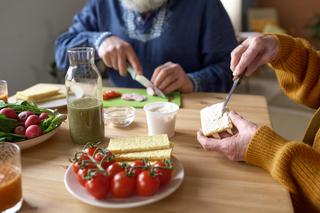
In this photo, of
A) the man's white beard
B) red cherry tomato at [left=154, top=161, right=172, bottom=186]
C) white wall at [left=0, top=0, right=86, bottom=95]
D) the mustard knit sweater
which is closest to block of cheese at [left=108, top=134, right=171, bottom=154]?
red cherry tomato at [left=154, top=161, right=172, bottom=186]

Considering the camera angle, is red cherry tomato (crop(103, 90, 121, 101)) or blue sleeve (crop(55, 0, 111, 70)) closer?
red cherry tomato (crop(103, 90, 121, 101))

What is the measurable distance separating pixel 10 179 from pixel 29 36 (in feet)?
6.64

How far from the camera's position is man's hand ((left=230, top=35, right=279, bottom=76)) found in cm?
108

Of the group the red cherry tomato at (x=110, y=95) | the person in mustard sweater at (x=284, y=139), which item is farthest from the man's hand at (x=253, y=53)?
the red cherry tomato at (x=110, y=95)

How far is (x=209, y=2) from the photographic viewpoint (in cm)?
170

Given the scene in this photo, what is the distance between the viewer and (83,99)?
3.36 feet

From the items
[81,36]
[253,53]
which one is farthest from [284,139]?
[81,36]

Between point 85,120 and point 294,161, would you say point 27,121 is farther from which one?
point 294,161

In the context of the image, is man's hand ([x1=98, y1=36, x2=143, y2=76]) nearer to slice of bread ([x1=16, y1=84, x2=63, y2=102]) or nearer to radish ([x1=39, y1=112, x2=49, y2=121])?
slice of bread ([x1=16, y1=84, x2=63, y2=102])

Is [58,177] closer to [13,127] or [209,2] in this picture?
[13,127]

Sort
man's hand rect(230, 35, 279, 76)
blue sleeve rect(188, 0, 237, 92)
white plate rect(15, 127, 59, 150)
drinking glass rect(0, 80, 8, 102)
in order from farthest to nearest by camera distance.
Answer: blue sleeve rect(188, 0, 237, 92) < drinking glass rect(0, 80, 8, 102) < man's hand rect(230, 35, 279, 76) < white plate rect(15, 127, 59, 150)

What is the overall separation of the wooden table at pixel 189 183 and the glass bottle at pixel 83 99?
5cm

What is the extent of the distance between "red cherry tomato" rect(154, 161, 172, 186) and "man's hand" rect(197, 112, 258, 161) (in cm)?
20

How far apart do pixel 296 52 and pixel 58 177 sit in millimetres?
822
